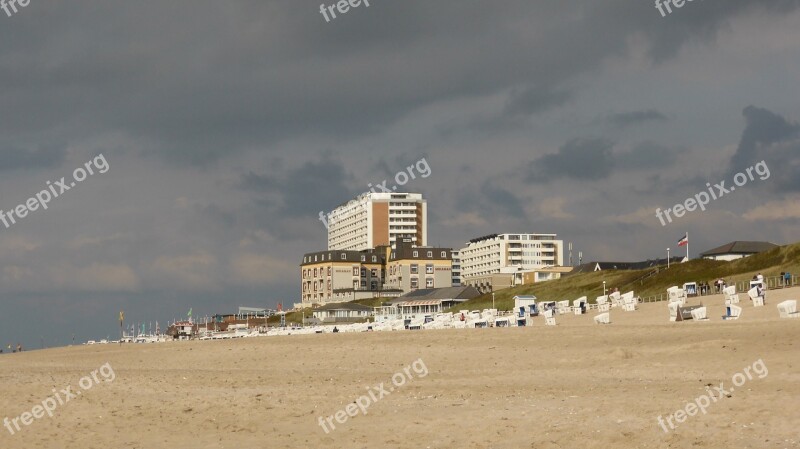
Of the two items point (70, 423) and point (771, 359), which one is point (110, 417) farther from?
point (771, 359)

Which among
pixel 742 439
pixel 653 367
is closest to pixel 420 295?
pixel 653 367

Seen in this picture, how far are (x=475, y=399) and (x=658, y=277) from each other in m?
90.4

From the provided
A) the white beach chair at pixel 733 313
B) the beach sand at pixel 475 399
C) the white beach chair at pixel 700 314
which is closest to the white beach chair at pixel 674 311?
the white beach chair at pixel 700 314

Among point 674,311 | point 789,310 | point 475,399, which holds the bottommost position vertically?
point 475,399

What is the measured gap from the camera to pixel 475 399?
23297 mm

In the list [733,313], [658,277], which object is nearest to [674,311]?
[733,313]

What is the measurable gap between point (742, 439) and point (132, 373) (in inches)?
1000

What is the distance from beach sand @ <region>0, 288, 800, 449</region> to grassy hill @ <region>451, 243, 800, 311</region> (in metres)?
57.2

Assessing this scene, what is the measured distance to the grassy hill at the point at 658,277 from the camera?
93.8 meters

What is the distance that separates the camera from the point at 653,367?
27219 millimetres

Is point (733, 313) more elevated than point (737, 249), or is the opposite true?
point (737, 249)

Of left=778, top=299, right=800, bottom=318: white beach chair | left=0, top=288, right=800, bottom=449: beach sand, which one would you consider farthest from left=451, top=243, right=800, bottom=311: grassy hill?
left=0, top=288, right=800, bottom=449: beach sand

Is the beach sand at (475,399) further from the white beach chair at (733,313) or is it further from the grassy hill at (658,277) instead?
the grassy hill at (658,277)

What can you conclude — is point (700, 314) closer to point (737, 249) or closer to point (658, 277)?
point (658, 277)
